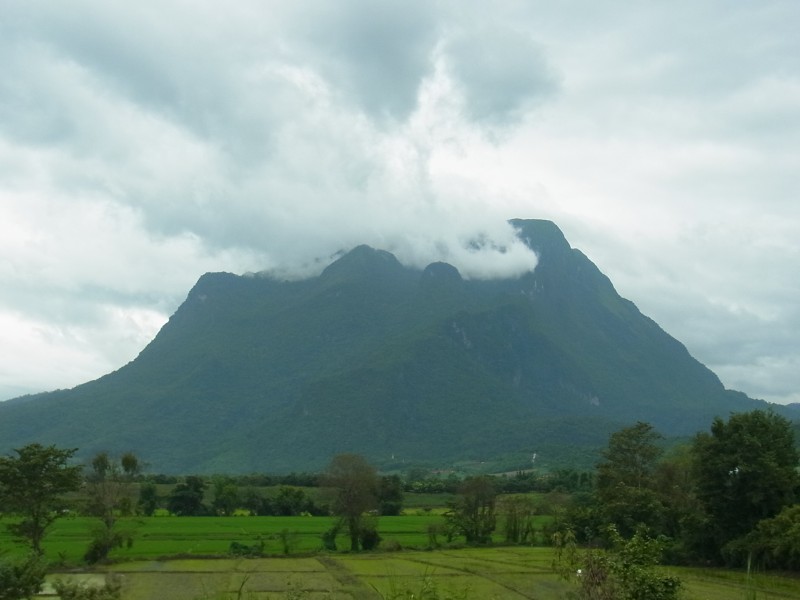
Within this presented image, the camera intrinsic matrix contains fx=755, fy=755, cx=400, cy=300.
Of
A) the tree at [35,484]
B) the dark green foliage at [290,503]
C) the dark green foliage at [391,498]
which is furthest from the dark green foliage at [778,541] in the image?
the dark green foliage at [290,503]

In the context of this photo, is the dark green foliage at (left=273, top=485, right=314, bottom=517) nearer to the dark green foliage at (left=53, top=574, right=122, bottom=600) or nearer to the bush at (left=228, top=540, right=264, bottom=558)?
the bush at (left=228, top=540, right=264, bottom=558)

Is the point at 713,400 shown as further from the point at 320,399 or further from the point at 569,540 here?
the point at 569,540

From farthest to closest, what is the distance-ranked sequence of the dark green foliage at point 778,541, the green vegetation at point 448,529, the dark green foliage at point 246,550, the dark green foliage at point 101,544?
the dark green foliage at point 246,550, the dark green foliage at point 101,544, the green vegetation at point 448,529, the dark green foliage at point 778,541

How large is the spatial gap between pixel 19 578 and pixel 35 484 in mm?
18603

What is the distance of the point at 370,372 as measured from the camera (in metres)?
167

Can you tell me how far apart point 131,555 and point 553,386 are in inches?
6126

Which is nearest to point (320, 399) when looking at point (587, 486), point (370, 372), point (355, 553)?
point (370, 372)

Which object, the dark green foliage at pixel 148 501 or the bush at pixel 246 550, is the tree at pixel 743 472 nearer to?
the bush at pixel 246 550

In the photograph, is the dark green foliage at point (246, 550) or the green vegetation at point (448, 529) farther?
the dark green foliage at point (246, 550)

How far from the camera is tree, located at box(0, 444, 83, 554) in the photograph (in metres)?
32.2

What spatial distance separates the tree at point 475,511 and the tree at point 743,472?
19873mm

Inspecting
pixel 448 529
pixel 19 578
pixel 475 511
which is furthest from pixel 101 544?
pixel 475 511

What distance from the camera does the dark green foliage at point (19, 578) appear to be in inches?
605

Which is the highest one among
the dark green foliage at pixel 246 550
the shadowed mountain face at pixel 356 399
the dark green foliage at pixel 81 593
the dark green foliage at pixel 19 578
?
the shadowed mountain face at pixel 356 399
